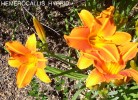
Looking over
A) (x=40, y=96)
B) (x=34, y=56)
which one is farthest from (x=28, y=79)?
(x=40, y=96)

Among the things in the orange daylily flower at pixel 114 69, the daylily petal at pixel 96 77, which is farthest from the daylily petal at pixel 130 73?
the daylily petal at pixel 96 77

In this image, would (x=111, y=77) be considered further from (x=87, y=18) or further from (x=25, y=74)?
(x=25, y=74)

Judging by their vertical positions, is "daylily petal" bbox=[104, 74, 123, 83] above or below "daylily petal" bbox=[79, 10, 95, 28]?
below

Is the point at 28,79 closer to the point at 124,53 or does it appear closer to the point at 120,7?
the point at 124,53

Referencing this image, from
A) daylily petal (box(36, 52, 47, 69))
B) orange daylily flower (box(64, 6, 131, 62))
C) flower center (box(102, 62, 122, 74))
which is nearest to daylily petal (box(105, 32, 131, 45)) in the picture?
orange daylily flower (box(64, 6, 131, 62))

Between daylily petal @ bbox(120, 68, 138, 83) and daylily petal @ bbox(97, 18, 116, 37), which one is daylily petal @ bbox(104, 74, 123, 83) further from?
daylily petal @ bbox(97, 18, 116, 37)

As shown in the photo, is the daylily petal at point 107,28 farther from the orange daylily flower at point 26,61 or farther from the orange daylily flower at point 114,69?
the orange daylily flower at point 26,61

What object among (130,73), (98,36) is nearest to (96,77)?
(130,73)
